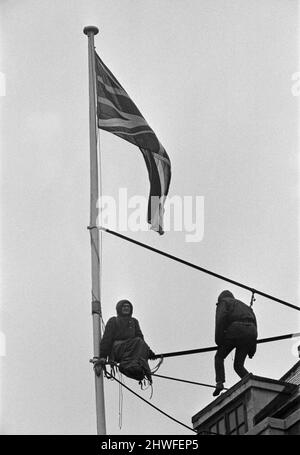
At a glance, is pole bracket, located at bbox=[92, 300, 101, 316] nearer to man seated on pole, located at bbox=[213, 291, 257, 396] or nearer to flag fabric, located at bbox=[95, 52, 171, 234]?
man seated on pole, located at bbox=[213, 291, 257, 396]

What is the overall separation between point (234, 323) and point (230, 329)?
0.14m

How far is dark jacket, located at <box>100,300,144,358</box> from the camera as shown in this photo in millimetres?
21922

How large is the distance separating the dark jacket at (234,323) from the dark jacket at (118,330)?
61.8 inches

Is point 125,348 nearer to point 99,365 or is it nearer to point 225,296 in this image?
point 99,365

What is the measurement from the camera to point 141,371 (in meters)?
21.9

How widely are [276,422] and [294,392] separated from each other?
254cm

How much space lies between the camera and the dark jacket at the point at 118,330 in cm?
2192

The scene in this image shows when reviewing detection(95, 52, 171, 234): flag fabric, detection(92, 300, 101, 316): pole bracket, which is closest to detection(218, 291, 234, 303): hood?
detection(95, 52, 171, 234): flag fabric

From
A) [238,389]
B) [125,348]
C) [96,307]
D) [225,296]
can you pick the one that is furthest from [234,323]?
[238,389]

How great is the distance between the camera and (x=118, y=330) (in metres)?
22.1
